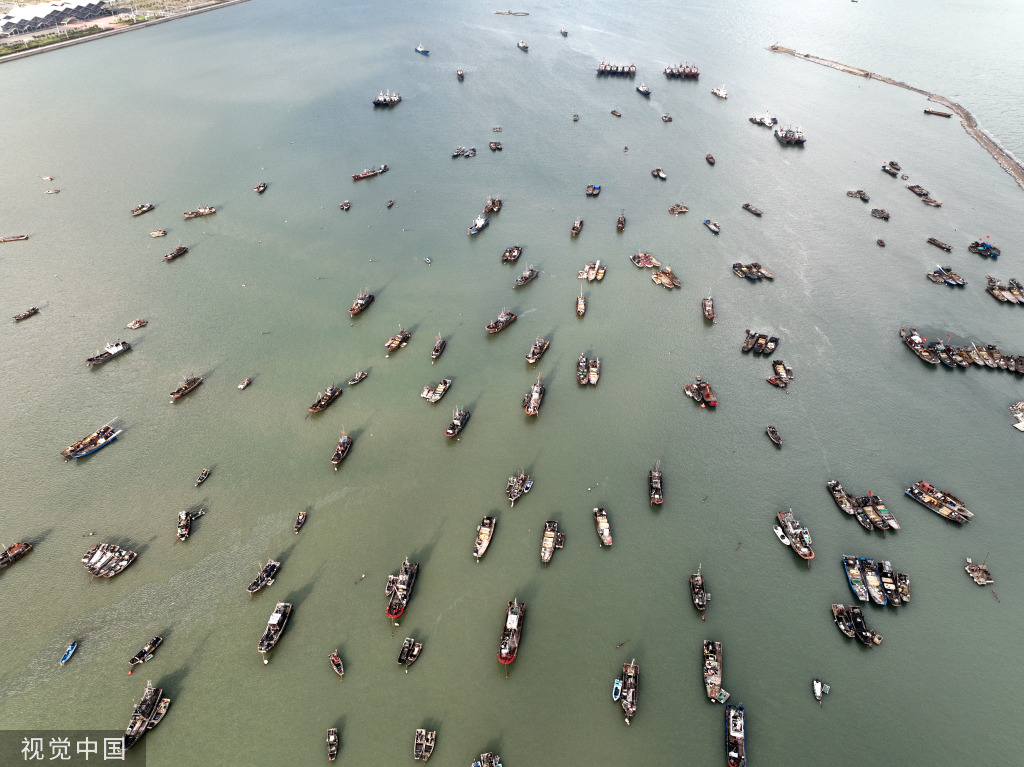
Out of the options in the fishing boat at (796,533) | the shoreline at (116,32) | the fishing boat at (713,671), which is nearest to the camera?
the fishing boat at (713,671)

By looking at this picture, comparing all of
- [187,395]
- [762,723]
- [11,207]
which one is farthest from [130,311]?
[762,723]

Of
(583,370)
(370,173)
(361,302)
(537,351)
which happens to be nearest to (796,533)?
(583,370)

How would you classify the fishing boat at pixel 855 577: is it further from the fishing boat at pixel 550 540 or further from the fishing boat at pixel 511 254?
the fishing boat at pixel 511 254

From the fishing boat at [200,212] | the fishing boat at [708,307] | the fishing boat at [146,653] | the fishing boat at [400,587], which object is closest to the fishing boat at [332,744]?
the fishing boat at [400,587]

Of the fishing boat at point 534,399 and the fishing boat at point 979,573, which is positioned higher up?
the fishing boat at point 534,399

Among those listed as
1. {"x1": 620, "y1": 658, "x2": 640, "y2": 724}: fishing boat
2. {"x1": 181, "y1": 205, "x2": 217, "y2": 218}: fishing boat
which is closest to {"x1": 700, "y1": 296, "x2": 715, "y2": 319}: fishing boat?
{"x1": 620, "y1": 658, "x2": 640, "y2": 724}: fishing boat

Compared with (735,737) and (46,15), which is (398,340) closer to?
(735,737)
